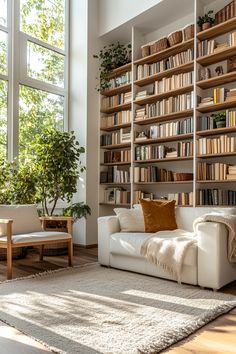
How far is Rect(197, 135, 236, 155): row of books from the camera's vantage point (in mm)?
4219

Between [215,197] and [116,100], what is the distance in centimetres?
242

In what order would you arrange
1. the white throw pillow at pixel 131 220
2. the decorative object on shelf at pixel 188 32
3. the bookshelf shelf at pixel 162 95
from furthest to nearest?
the bookshelf shelf at pixel 162 95 → the decorative object on shelf at pixel 188 32 → the white throw pillow at pixel 131 220

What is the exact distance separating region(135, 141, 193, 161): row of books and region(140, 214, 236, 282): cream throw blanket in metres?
1.59

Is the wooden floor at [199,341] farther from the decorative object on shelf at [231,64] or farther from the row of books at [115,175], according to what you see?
the row of books at [115,175]

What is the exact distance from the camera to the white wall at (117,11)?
16.6 feet

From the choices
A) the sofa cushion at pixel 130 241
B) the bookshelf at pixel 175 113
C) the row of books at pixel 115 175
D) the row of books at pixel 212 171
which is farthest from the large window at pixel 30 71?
the row of books at pixel 212 171

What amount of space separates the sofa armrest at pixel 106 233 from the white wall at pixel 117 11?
320 cm

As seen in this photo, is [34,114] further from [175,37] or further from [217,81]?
[217,81]

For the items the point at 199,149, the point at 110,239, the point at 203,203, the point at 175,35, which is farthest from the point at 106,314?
the point at 175,35

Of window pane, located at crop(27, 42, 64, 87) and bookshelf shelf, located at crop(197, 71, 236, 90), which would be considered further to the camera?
window pane, located at crop(27, 42, 64, 87)

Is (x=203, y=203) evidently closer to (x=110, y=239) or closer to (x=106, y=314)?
(x=110, y=239)

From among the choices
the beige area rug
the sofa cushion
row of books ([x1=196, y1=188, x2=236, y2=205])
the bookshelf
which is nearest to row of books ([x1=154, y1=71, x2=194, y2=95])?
the bookshelf

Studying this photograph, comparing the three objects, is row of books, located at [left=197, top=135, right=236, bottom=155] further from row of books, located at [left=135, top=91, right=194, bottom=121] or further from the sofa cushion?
the sofa cushion

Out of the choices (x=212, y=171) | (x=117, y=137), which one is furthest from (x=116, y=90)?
(x=212, y=171)
